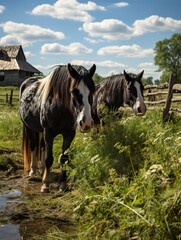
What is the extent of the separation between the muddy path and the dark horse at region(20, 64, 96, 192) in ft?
1.32

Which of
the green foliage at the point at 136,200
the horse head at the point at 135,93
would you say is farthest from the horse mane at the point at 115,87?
the green foliage at the point at 136,200

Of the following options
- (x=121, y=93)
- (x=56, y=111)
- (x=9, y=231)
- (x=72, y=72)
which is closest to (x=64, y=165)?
(x=56, y=111)

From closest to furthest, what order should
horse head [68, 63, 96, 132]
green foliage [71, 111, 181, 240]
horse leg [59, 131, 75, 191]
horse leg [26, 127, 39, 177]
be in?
1. green foliage [71, 111, 181, 240]
2. horse head [68, 63, 96, 132]
3. horse leg [59, 131, 75, 191]
4. horse leg [26, 127, 39, 177]

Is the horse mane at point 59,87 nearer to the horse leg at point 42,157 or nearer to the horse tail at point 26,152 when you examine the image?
the horse leg at point 42,157

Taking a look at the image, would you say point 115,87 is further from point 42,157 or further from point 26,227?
point 26,227

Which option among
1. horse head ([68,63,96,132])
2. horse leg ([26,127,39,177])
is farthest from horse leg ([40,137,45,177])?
horse head ([68,63,96,132])

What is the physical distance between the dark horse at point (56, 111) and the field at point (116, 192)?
35 centimetres

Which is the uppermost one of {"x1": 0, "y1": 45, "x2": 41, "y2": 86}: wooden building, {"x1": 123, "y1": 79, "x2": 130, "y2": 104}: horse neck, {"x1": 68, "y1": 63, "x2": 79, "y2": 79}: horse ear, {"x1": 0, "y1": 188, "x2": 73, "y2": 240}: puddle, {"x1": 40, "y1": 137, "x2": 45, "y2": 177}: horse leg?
{"x1": 0, "y1": 45, "x2": 41, "y2": 86}: wooden building

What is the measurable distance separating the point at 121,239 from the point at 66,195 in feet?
6.89

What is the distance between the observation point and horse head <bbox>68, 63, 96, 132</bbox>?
480 cm

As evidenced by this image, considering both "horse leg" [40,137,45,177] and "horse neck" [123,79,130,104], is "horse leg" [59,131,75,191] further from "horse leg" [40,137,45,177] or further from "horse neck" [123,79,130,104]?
"horse neck" [123,79,130,104]

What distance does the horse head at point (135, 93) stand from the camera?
690cm

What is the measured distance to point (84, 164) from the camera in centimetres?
523

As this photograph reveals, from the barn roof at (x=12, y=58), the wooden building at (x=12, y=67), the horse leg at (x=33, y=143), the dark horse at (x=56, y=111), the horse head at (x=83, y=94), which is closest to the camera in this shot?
the horse head at (x=83, y=94)
